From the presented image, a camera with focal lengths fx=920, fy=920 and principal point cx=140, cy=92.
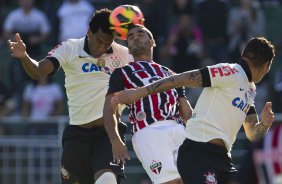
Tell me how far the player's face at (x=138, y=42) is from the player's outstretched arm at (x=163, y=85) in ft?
3.41

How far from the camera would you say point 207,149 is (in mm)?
8227

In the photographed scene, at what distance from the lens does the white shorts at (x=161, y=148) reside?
356 inches

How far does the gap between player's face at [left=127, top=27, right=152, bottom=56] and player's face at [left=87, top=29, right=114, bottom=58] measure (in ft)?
1.82

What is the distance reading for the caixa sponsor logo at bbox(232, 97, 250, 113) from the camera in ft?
27.0

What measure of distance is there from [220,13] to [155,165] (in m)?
8.31

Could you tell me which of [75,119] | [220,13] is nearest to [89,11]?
[220,13]

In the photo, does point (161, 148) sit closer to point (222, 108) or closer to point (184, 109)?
point (184, 109)

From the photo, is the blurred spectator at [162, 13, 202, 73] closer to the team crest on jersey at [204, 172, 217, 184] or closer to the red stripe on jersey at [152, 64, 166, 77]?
the red stripe on jersey at [152, 64, 166, 77]

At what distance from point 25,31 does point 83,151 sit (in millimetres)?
7953

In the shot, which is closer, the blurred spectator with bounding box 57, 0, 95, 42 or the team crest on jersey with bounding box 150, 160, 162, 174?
the team crest on jersey with bounding box 150, 160, 162, 174

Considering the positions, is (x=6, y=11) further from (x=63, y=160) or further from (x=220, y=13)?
(x=63, y=160)

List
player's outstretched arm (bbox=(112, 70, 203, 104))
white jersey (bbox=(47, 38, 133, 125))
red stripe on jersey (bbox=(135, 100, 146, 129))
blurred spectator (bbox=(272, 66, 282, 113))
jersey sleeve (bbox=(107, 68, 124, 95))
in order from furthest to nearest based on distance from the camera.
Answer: blurred spectator (bbox=(272, 66, 282, 113))
white jersey (bbox=(47, 38, 133, 125))
red stripe on jersey (bbox=(135, 100, 146, 129))
jersey sleeve (bbox=(107, 68, 124, 95))
player's outstretched arm (bbox=(112, 70, 203, 104))

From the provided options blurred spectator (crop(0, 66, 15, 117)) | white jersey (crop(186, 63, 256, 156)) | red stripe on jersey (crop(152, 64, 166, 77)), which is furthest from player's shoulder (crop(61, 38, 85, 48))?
blurred spectator (crop(0, 66, 15, 117))

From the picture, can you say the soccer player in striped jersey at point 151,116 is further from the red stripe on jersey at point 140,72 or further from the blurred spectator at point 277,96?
the blurred spectator at point 277,96
